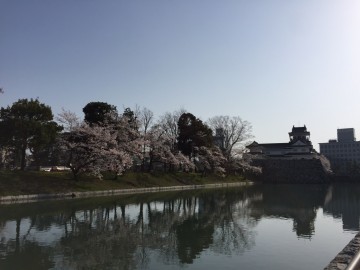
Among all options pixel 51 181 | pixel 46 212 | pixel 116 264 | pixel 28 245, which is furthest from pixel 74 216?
pixel 51 181

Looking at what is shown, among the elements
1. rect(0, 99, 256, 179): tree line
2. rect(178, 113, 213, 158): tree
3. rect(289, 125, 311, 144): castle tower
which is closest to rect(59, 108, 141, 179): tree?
rect(0, 99, 256, 179): tree line

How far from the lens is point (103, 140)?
3700 centimetres

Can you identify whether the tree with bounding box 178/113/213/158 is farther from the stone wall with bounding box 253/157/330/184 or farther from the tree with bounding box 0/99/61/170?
the tree with bounding box 0/99/61/170

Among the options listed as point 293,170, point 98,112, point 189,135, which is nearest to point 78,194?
point 98,112

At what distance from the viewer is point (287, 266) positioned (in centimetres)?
948

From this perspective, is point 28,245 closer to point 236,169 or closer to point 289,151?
point 236,169

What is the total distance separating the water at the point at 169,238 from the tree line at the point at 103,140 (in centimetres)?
1305

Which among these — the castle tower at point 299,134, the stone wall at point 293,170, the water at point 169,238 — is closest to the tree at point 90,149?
the water at point 169,238

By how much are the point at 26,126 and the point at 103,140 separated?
728cm

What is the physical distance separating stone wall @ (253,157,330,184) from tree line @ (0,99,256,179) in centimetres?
1255

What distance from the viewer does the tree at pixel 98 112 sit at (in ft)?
134

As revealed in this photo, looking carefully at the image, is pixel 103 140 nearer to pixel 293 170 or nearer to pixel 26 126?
pixel 26 126

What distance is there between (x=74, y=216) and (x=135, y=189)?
1881 centimetres

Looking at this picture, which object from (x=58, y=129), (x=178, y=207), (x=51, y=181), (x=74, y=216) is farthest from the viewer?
(x=58, y=129)
